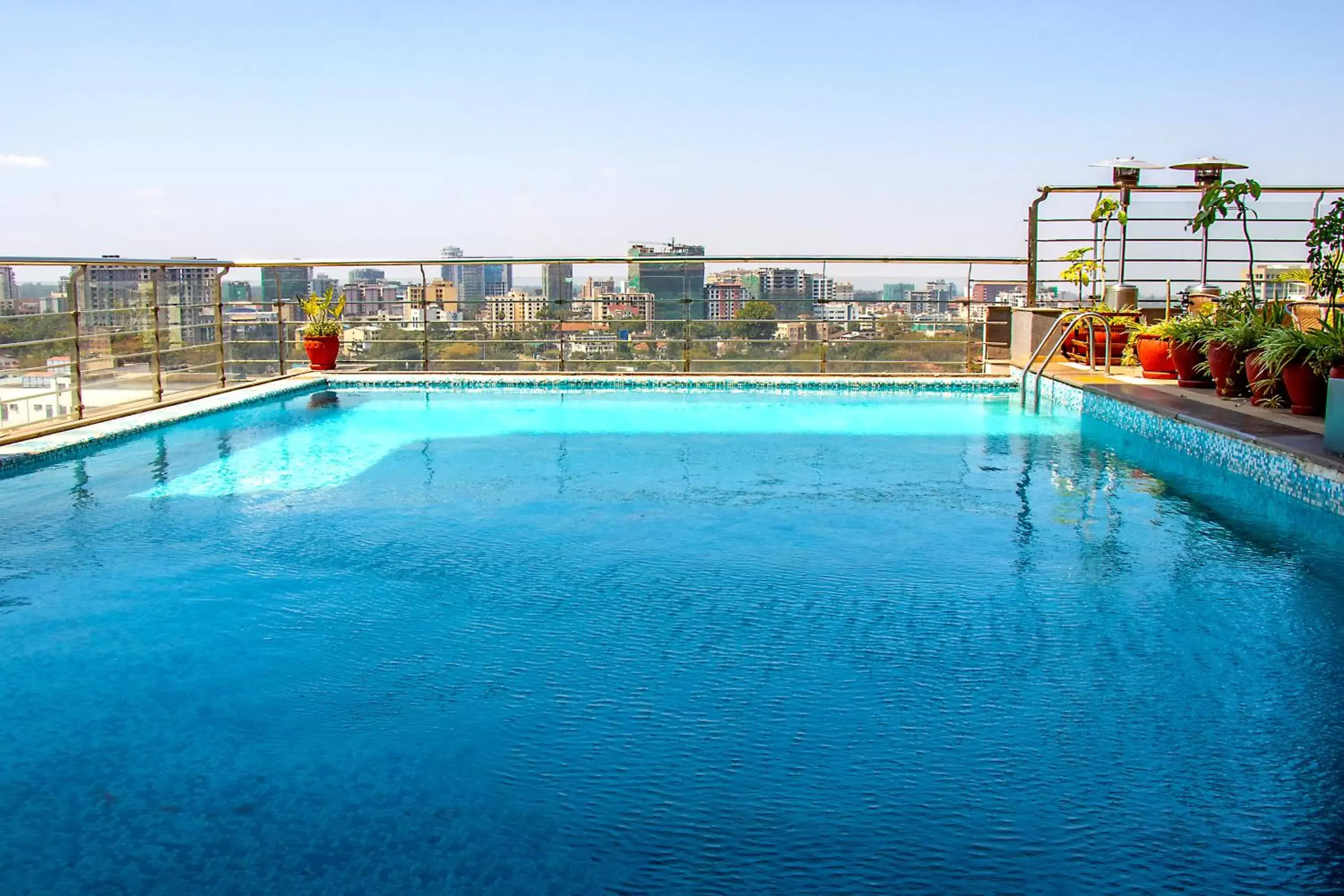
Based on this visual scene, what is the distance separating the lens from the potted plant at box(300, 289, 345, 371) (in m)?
9.42

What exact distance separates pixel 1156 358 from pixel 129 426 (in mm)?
6429

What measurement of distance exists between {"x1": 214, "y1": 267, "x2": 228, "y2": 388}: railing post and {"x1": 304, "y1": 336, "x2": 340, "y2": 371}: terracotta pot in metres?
1.32

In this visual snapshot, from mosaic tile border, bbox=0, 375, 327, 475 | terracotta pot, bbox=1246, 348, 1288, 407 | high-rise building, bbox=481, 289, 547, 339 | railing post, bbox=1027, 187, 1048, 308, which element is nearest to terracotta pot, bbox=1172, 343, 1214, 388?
terracotta pot, bbox=1246, 348, 1288, 407

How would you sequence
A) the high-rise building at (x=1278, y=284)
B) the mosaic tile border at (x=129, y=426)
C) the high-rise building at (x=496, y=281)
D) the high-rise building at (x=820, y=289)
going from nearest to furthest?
1. the mosaic tile border at (x=129, y=426)
2. the high-rise building at (x=1278, y=284)
3. the high-rise building at (x=820, y=289)
4. the high-rise building at (x=496, y=281)

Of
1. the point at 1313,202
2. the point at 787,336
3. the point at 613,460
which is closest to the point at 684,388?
the point at 787,336

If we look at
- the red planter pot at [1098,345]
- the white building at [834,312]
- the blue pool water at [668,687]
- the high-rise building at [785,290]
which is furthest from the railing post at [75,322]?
the red planter pot at [1098,345]

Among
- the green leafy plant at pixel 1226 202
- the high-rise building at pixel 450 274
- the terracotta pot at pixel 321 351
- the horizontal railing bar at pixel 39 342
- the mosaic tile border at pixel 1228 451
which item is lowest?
the mosaic tile border at pixel 1228 451

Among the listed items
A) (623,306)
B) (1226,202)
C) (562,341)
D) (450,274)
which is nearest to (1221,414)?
(1226,202)

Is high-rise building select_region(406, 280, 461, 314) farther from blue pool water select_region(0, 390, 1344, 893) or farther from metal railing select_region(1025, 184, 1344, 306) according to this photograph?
metal railing select_region(1025, 184, 1344, 306)

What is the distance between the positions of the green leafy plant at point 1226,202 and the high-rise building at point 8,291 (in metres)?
7.15

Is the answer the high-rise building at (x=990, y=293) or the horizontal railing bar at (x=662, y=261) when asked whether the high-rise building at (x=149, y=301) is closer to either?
the horizontal railing bar at (x=662, y=261)

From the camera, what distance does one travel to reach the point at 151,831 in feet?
6.46

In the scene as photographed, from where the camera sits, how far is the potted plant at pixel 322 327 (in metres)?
9.42

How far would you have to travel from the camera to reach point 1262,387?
5.99 metres
